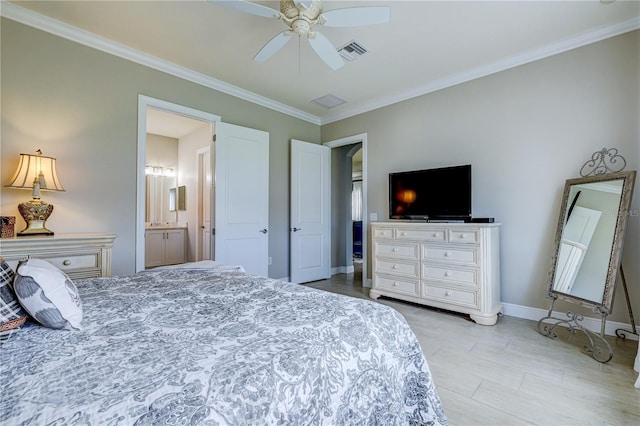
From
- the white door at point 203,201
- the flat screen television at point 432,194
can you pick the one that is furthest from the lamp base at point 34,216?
the flat screen television at point 432,194

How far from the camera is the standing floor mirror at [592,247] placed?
88.5 inches

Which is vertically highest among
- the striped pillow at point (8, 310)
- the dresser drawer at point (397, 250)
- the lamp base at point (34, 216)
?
the lamp base at point (34, 216)

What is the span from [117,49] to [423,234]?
3.75 metres

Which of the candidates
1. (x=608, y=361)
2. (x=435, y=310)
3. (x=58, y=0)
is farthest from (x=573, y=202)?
Answer: (x=58, y=0)

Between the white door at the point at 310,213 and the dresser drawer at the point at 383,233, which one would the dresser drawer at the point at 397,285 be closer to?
the dresser drawer at the point at 383,233

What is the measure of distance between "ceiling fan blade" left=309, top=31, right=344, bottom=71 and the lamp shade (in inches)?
93.9

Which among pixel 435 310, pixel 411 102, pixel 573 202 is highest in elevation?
pixel 411 102

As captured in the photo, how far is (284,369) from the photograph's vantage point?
2.57ft

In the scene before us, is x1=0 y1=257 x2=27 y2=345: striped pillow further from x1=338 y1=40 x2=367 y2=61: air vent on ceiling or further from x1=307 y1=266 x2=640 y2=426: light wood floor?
x1=338 y1=40 x2=367 y2=61: air vent on ceiling

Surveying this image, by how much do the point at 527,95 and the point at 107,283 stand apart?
4.03 metres

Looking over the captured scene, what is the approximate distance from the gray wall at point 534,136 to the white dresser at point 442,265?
11.7 inches

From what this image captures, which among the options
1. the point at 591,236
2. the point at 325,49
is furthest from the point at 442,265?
the point at 325,49

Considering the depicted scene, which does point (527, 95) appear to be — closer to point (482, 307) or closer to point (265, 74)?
point (482, 307)

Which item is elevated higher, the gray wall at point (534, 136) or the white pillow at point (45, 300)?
the gray wall at point (534, 136)
